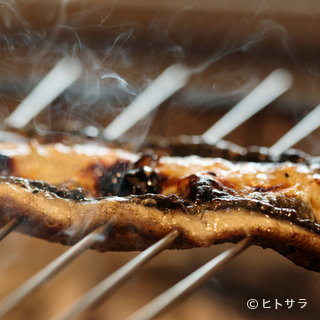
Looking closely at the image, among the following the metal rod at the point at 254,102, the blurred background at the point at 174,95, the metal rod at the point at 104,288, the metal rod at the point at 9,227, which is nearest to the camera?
the metal rod at the point at 104,288

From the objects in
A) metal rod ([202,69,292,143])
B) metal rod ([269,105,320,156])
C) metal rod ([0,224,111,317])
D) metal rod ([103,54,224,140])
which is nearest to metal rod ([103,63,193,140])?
metal rod ([103,54,224,140])

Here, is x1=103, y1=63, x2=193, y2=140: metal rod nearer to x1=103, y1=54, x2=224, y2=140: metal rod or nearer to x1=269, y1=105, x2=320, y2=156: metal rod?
x1=103, y1=54, x2=224, y2=140: metal rod

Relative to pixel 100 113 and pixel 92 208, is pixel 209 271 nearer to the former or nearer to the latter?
pixel 92 208

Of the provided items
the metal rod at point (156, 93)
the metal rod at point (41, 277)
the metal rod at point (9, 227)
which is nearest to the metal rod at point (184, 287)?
the metal rod at point (41, 277)

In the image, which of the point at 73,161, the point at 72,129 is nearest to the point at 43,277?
the point at 73,161

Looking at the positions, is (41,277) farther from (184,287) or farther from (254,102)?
(254,102)

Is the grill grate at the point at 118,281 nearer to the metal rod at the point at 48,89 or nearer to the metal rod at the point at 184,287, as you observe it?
the metal rod at the point at 184,287

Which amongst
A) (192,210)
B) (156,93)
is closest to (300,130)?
(156,93)
